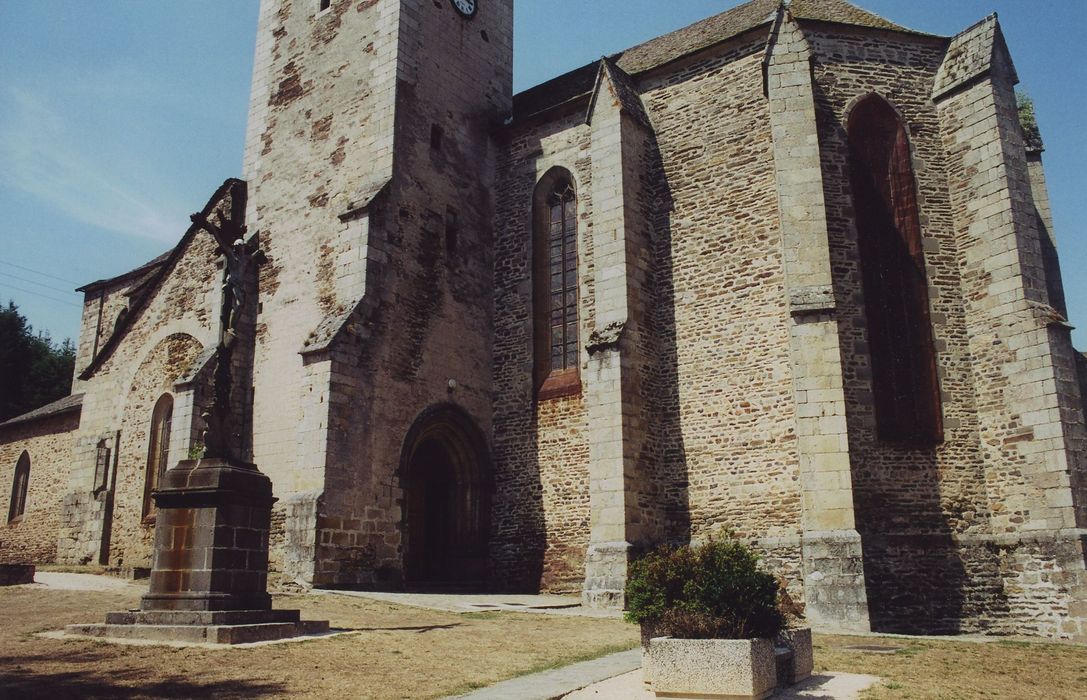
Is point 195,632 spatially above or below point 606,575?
below

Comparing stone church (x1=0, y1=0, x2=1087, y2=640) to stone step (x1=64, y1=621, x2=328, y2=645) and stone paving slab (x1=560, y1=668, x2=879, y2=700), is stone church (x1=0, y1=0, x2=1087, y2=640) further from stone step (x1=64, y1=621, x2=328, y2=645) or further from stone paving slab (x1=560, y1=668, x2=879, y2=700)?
stone paving slab (x1=560, y1=668, x2=879, y2=700)

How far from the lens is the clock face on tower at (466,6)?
21328 mm

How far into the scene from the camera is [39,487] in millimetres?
25594

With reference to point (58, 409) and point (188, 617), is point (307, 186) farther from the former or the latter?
point (58, 409)

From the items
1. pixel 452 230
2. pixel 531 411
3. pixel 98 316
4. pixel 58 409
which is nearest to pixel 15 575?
pixel 531 411

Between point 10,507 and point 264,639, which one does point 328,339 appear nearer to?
point 264,639

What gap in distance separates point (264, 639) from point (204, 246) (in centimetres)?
1459

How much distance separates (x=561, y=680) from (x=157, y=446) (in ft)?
55.2

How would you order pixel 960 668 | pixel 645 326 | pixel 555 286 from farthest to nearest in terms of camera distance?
pixel 555 286 → pixel 645 326 → pixel 960 668

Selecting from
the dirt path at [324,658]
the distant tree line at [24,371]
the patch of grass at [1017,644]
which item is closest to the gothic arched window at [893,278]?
the patch of grass at [1017,644]

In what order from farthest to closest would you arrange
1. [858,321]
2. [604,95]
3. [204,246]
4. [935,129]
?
1. [204,246]
2. [604,95]
3. [935,129]
4. [858,321]

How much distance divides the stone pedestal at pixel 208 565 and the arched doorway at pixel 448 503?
7738 mm

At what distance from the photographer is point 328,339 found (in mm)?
15906

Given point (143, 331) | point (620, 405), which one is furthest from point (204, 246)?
point (620, 405)
